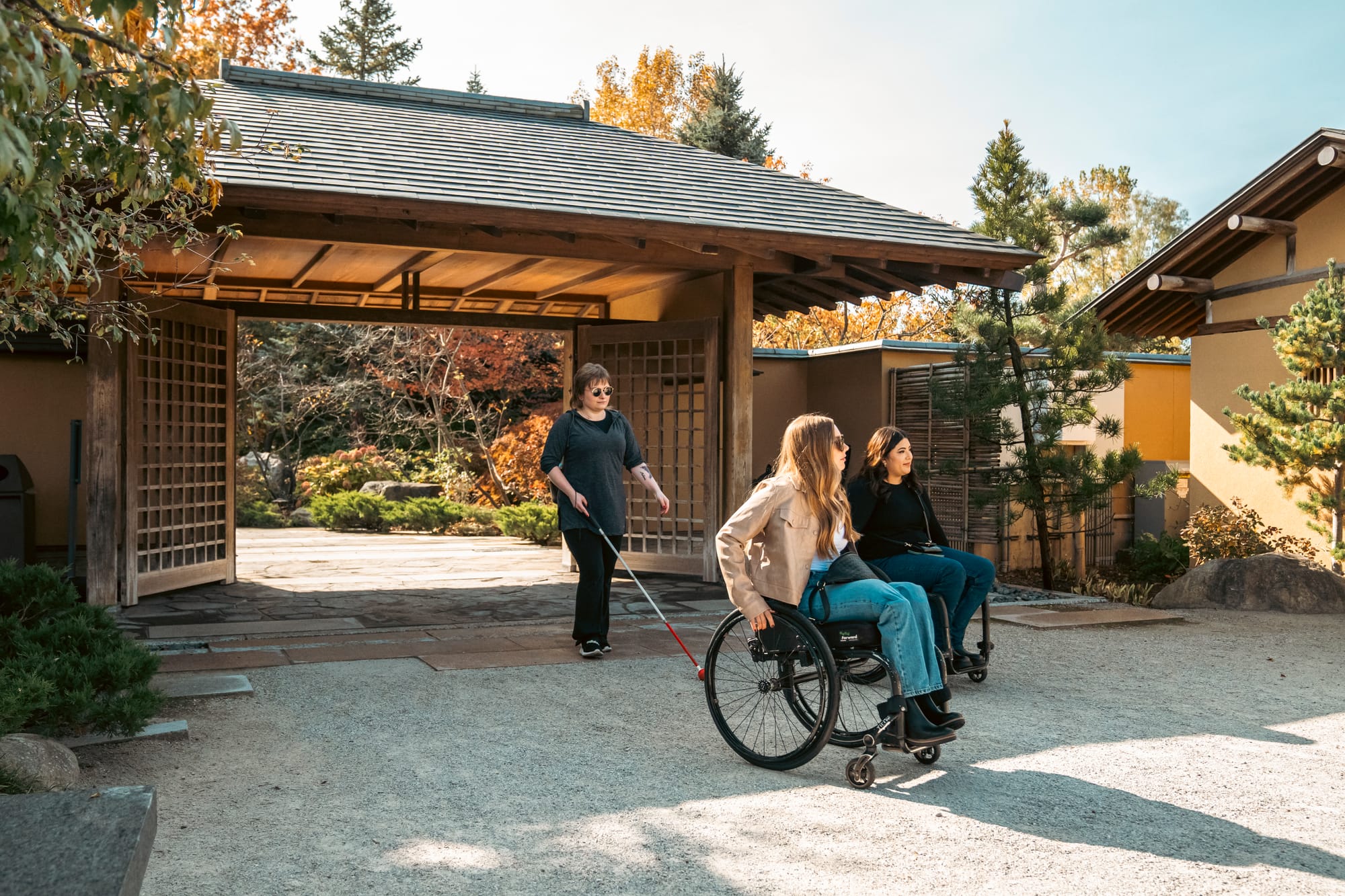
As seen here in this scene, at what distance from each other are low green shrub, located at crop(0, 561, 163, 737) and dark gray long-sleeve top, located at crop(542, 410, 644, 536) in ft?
7.45

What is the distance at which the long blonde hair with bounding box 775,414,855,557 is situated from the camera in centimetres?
415

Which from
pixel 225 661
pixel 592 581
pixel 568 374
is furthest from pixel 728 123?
pixel 225 661

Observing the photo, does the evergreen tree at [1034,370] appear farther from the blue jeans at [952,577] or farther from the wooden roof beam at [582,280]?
the blue jeans at [952,577]

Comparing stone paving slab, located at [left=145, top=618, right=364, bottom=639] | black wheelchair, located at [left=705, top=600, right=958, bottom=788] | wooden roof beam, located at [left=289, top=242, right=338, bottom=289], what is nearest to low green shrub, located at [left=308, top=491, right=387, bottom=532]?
wooden roof beam, located at [left=289, top=242, right=338, bottom=289]

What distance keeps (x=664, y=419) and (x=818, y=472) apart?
640cm

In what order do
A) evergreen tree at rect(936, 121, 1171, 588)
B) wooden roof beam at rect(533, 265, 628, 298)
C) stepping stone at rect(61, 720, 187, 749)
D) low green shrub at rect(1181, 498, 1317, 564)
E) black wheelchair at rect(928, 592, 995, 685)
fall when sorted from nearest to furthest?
stepping stone at rect(61, 720, 187, 749)
black wheelchair at rect(928, 592, 995, 685)
wooden roof beam at rect(533, 265, 628, 298)
evergreen tree at rect(936, 121, 1171, 588)
low green shrub at rect(1181, 498, 1317, 564)

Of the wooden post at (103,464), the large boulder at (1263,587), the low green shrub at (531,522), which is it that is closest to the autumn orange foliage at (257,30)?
the low green shrub at (531,522)

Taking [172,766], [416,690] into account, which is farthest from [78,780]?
[416,690]

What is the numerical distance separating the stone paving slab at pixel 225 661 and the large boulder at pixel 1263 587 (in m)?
7.12

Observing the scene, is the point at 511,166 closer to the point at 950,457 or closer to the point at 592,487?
the point at 592,487

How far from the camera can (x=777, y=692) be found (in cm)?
444

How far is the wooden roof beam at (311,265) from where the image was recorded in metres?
8.59

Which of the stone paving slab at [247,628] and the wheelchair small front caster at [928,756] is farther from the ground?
the wheelchair small front caster at [928,756]

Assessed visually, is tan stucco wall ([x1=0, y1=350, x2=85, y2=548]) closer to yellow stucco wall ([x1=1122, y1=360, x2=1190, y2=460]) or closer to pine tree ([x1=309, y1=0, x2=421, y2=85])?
yellow stucco wall ([x1=1122, y1=360, x2=1190, y2=460])
